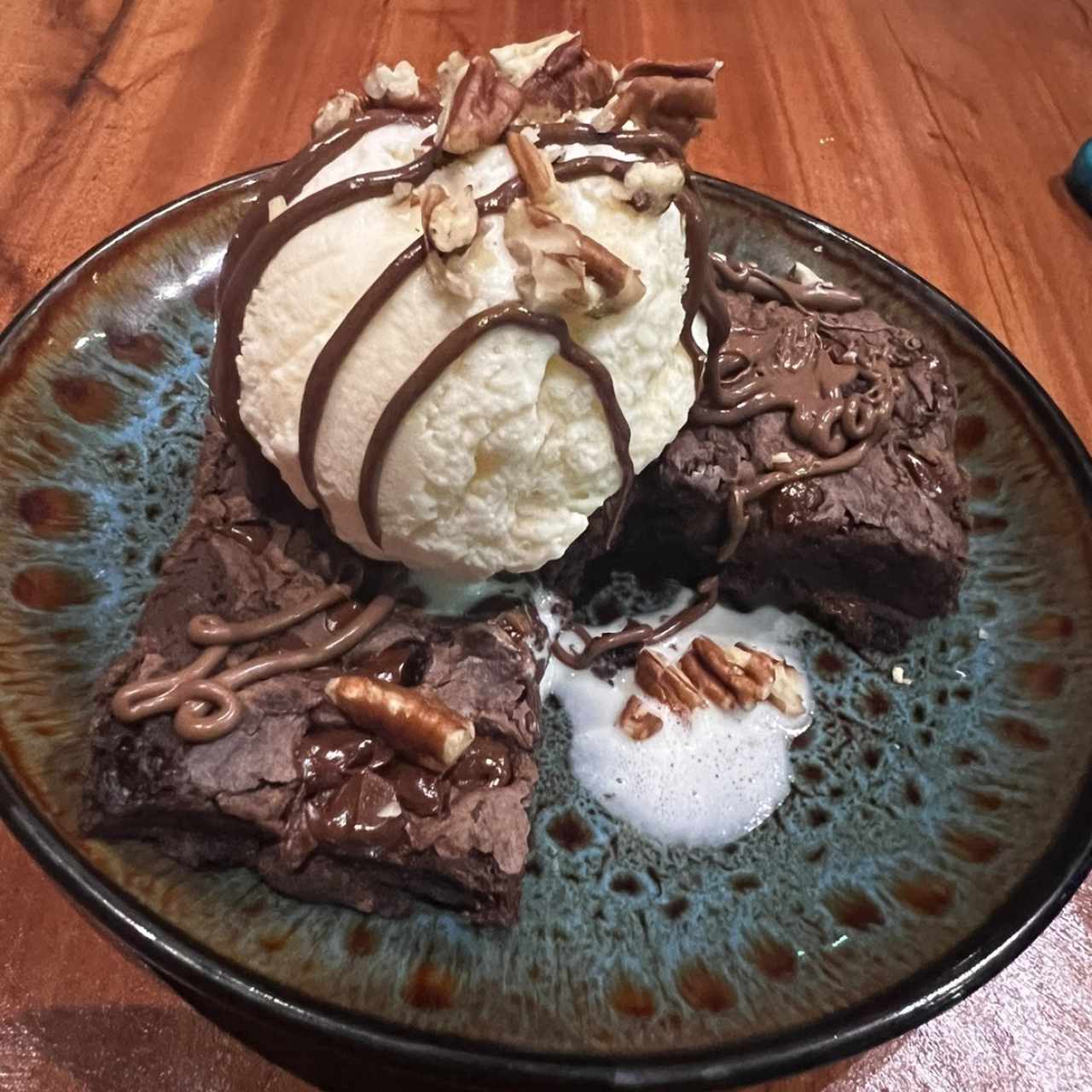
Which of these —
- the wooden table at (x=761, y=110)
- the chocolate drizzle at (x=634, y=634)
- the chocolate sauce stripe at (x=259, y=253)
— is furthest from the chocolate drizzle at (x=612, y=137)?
the wooden table at (x=761, y=110)

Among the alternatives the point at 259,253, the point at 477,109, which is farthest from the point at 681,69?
the point at 259,253

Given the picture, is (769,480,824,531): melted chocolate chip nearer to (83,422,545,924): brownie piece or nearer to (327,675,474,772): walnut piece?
(83,422,545,924): brownie piece

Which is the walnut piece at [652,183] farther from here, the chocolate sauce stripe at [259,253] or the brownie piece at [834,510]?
the brownie piece at [834,510]

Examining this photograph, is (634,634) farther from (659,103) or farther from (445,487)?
(659,103)

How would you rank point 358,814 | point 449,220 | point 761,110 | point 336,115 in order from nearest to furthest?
1. point 449,220
2. point 358,814
3. point 336,115
4. point 761,110

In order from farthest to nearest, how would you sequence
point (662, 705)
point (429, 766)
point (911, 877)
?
point (662, 705), point (911, 877), point (429, 766)

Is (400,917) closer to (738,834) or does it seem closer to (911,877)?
(738,834)

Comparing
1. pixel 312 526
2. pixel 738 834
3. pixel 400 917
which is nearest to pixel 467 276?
pixel 312 526
